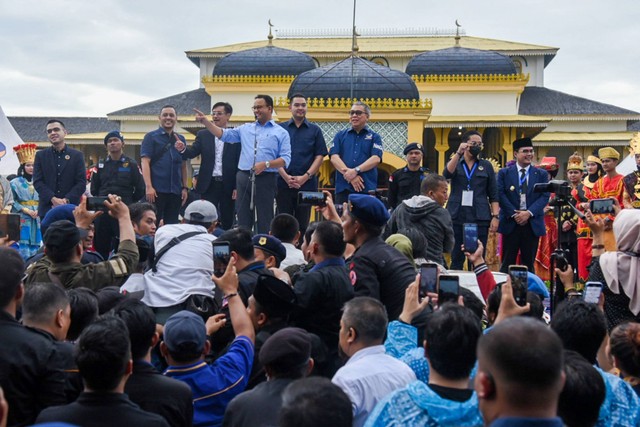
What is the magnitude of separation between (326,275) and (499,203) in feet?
18.0

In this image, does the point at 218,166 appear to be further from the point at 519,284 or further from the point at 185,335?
the point at 185,335

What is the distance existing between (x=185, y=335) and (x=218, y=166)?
672 cm

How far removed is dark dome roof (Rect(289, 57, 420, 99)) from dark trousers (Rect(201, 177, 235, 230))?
10154 mm

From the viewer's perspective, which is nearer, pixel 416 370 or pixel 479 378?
pixel 479 378

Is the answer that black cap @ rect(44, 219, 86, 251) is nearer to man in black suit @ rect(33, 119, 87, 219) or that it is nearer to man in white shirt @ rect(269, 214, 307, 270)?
man in white shirt @ rect(269, 214, 307, 270)

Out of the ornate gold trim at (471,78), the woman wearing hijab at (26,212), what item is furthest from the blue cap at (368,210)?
the ornate gold trim at (471,78)

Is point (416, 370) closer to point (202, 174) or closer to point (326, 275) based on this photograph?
point (326, 275)

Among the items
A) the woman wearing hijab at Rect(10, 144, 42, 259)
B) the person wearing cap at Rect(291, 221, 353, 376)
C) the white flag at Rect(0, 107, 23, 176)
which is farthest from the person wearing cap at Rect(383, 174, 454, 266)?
the white flag at Rect(0, 107, 23, 176)

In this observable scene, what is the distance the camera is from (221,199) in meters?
10.6

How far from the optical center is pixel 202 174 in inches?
414

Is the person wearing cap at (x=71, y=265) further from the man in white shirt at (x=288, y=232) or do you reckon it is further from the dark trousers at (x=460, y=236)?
the dark trousers at (x=460, y=236)

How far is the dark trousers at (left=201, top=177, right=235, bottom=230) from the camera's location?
418 inches

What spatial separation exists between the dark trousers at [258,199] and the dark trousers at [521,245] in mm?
2917

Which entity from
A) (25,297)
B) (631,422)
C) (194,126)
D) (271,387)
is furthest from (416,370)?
(194,126)
